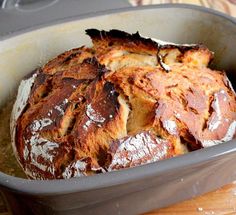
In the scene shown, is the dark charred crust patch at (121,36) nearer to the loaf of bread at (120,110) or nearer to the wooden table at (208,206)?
the loaf of bread at (120,110)

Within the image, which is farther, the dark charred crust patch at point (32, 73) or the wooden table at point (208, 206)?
the dark charred crust patch at point (32, 73)

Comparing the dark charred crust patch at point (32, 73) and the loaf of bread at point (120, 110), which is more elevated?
the dark charred crust patch at point (32, 73)

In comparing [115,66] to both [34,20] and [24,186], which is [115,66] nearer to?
[24,186]

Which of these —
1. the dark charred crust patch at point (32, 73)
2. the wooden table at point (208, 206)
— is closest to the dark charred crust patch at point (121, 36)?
the dark charred crust patch at point (32, 73)

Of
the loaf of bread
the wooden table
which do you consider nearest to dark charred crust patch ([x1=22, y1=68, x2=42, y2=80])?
the loaf of bread

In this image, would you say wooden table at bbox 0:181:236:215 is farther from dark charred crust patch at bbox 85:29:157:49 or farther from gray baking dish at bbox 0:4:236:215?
dark charred crust patch at bbox 85:29:157:49

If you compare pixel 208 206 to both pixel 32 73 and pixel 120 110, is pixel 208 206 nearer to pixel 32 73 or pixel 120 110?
pixel 120 110

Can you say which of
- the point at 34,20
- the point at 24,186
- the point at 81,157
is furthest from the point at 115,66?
the point at 34,20
